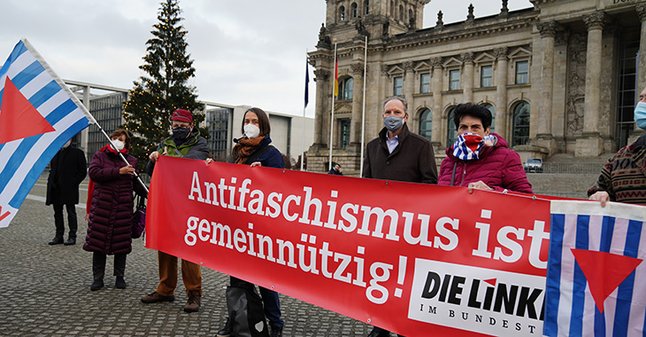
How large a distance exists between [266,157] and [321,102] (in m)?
55.3

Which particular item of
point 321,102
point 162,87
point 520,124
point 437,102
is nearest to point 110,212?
point 162,87

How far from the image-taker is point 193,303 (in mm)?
5453

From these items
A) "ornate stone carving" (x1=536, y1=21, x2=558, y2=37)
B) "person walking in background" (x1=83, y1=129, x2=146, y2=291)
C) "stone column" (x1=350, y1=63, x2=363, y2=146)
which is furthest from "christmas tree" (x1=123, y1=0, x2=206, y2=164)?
"person walking in background" (x1=83, y1=129, x2=146, y2=291)

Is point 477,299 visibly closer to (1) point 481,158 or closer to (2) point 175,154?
(1) point 481,158

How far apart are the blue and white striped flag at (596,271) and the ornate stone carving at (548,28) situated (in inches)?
1550

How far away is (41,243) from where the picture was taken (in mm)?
9906

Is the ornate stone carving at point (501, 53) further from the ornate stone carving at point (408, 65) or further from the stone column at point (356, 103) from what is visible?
the stone column at point (356, 103)

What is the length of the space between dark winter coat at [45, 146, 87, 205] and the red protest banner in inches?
244

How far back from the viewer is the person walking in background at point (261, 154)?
4.68 meters

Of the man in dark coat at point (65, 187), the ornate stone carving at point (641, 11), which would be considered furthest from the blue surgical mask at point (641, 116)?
the ornate stone carving at point (641, 11)

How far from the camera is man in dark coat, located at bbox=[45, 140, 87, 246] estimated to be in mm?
9977

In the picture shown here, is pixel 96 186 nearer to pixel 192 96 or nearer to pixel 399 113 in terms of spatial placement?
pixel 399 113

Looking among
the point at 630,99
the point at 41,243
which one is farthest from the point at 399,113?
the point at 630,99

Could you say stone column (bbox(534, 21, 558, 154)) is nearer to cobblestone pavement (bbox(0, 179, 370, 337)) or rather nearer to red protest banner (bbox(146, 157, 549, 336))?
cobblestone pavement (bbox(0, 179, 370, 337))
